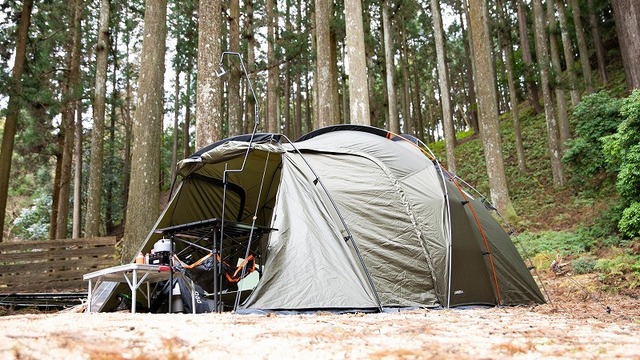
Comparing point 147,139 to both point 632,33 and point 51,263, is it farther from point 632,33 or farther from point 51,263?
point 632,33

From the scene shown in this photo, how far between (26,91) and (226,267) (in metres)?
10.4

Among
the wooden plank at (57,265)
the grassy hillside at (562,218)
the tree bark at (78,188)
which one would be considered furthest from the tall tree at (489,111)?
the tree bark at (78,188)

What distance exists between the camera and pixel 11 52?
13.6 meters

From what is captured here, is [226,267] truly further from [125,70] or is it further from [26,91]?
[125,70]

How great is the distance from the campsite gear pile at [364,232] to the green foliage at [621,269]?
5.93ft

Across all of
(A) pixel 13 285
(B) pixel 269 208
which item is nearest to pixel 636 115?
(B) pixel 269 208

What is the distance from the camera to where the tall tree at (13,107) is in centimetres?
1198

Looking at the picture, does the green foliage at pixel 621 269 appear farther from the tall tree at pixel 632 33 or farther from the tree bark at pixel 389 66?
the tree bark at pixel 389 66

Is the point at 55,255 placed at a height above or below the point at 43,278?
above

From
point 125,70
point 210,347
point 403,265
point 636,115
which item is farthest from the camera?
point 125,70

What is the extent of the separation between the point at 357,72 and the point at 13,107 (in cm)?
953

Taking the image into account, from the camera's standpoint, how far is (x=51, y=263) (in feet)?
31.2

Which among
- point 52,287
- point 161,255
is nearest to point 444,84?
point 52,287

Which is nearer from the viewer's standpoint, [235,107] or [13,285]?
[13,285]
